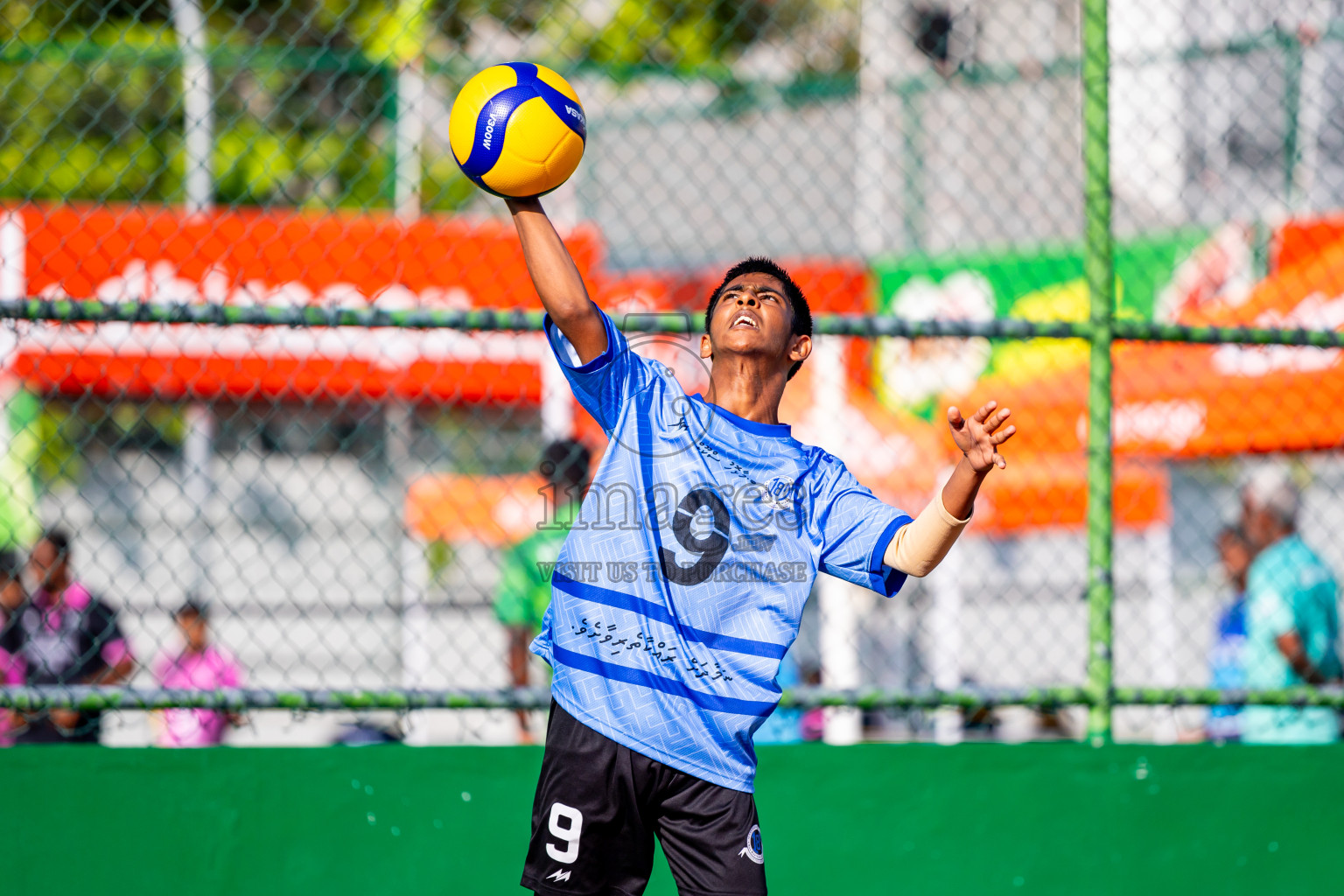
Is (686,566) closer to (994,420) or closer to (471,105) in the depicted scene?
(994,420)

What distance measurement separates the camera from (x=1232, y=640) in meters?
5.68

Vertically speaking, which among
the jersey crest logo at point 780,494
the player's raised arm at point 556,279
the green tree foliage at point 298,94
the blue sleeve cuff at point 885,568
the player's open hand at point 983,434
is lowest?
the blue sleeve cuff at point 885,568

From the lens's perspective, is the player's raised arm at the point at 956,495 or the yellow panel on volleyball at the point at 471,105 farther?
the yellow panel on volleyball at the point at 471,105

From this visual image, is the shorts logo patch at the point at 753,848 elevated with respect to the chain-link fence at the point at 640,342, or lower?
lower

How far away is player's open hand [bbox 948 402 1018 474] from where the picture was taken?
7.42 ft

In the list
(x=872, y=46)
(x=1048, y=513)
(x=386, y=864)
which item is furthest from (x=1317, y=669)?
(x=872, y=46)

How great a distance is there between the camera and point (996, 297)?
870 centimetres

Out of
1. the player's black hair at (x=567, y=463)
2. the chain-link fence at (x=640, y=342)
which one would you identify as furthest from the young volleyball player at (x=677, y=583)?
the player's black hair at (x=567, y=463)

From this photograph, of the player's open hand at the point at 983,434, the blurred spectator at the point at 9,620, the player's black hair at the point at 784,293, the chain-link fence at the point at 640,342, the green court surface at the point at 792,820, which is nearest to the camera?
the player's open hand at the point at 983,434

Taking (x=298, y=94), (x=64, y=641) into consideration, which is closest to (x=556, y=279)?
(x=64, y=641)

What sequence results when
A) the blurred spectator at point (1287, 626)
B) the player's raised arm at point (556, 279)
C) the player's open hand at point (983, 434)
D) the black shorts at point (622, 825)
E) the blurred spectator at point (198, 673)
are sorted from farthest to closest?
the blurred spectator at point (198, 673) < the blurred spectator at point (1287, 626) < the black shorts at point (622, 825) < the player's raised arm at point (556, 279) < the player's open hand at point (983, 434)

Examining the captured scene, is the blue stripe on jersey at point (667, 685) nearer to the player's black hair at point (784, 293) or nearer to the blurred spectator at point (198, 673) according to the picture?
the player's black hair at point (784, 293)

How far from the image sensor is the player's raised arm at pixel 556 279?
237 cm

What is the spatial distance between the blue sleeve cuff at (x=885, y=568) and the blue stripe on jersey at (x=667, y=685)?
382 millimetres
